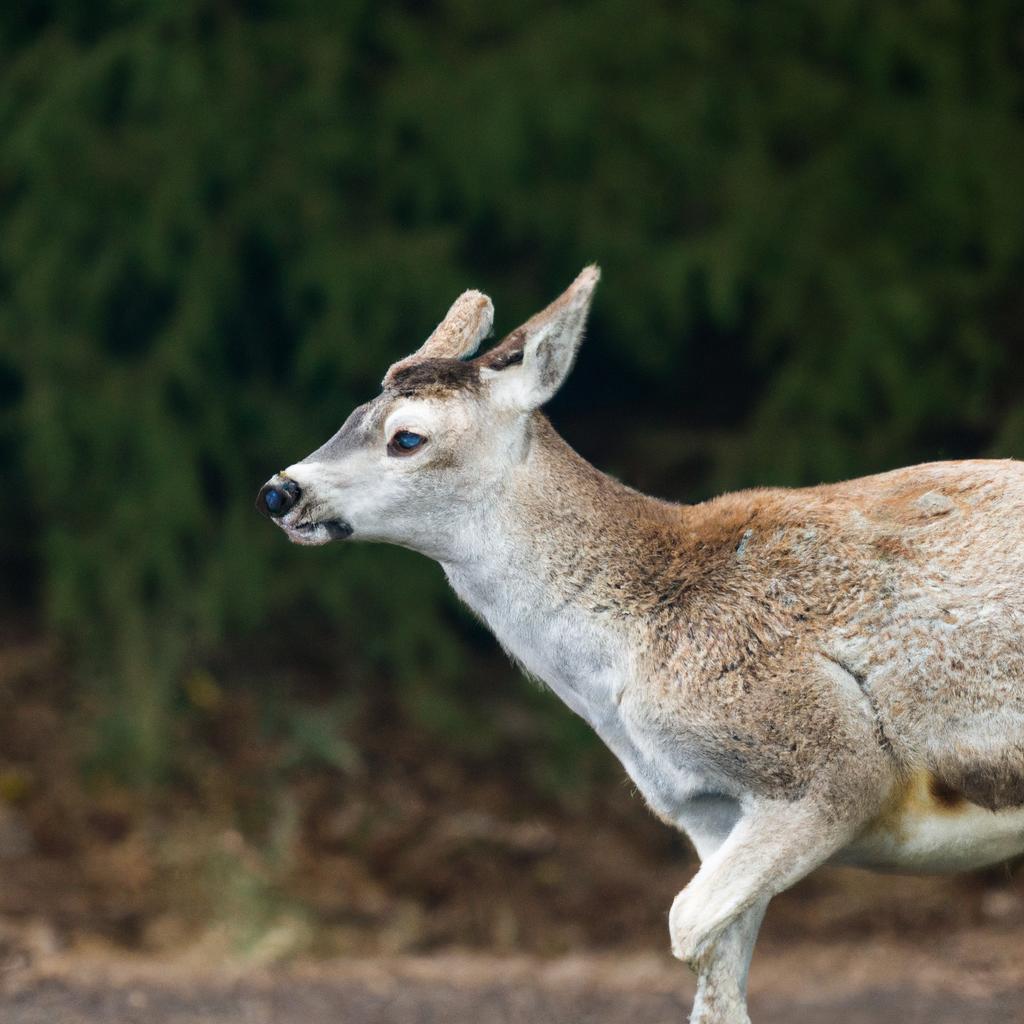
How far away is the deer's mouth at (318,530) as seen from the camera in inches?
185

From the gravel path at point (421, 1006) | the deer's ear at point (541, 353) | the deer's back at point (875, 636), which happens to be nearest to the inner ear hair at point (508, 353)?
the deer's ear at point (541, 353)

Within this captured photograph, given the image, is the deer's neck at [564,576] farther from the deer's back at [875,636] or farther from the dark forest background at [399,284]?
the dark forest background at [399,284]

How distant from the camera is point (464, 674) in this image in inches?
399

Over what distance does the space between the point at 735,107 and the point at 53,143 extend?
3.84 m

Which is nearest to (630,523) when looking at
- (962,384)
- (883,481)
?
(883,481)

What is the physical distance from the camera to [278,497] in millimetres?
4652

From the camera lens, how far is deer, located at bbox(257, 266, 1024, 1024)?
4.36 m

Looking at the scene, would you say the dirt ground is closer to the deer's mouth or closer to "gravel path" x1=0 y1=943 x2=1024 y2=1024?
"gravel path" x1=0 y1=943 x2=1024 y2=1024

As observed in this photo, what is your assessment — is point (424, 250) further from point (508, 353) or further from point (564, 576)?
point (564, 576)

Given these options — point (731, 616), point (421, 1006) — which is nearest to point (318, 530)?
point (731, 616)

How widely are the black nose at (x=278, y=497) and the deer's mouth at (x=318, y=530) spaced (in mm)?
55

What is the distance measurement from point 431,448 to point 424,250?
493cm

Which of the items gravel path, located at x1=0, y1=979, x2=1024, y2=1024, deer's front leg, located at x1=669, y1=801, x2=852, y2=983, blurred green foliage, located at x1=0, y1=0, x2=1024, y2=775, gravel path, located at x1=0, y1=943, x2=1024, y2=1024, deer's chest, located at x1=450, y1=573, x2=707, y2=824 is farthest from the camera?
blurred green foliage, located at x1=0, y1=0, x2=1024, y2=775

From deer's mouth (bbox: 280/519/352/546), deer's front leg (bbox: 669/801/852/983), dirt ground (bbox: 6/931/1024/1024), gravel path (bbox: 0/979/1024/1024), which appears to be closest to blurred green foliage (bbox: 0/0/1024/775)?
dirt ground (bbox: 6/931/1024/1024)
